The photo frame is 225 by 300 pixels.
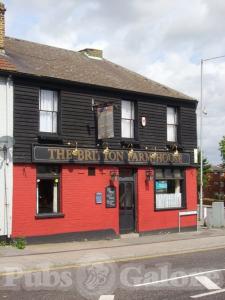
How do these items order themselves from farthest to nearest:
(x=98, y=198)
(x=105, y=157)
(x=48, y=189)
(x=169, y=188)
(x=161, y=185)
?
(x=169, y=188), (x=161, y=185), (x=105, y=157), (x=98, y=198), (x=48, y=189)

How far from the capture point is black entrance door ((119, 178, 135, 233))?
73.0 ft

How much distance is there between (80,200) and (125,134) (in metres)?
3.61

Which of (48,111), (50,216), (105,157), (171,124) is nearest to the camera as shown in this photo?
(50,216)

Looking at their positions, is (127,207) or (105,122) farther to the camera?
(127,207)

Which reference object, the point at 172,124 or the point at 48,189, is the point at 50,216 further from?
the point at 172,124

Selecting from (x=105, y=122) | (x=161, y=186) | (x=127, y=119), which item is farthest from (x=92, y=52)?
(x=161, y=186)

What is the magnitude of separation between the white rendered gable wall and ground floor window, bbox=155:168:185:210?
7382mm

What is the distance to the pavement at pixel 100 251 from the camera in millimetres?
14188

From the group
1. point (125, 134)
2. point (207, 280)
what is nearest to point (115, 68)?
point (125, 134)

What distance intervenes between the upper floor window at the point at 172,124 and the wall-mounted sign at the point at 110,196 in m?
4.07

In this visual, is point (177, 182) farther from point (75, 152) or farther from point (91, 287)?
point (91, 287)

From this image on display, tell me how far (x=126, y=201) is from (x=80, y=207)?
8.79 feet

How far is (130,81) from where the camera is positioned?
24344mm

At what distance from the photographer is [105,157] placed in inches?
840
